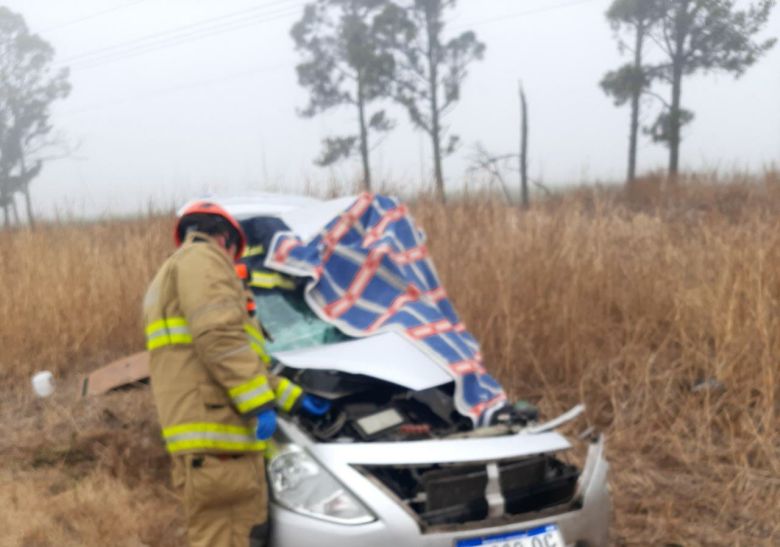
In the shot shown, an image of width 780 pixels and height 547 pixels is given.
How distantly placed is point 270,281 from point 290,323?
0.26 metres

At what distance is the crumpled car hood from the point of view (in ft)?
12.1

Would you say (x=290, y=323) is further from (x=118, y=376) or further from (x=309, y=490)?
(x=118, y=376)

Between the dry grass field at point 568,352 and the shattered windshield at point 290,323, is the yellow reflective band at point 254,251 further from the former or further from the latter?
the dry grass field at point 568,352

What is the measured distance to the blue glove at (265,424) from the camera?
10.9ft

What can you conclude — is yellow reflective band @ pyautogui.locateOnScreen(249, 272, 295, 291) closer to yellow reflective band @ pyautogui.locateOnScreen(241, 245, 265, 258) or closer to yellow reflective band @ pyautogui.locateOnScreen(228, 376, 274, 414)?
yellow reflective band @ pyautogui.locateOnScreen(241, 245, 265, 258)

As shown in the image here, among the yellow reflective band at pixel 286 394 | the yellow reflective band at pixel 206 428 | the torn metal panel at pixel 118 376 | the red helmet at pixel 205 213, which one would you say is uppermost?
the red helmet at pixel 205 213

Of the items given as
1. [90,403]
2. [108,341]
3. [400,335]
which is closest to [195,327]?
[400,335]

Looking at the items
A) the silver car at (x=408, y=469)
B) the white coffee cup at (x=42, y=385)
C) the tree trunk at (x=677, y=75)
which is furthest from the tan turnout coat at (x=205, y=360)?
the tree trunk at (x=677, y=75)

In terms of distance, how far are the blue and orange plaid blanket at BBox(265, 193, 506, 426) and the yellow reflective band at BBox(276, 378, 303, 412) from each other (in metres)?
0.73

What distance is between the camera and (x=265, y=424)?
11.0 ft

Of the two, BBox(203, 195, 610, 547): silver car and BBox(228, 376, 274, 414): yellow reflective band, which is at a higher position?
BBox(228, 376, 274, 414): yellow reflective band

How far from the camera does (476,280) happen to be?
7.14 m

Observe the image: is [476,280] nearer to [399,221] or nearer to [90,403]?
[399,221]

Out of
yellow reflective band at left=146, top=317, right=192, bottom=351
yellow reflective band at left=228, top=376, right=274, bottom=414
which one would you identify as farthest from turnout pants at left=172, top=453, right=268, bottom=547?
yellow reflective band at left=146, top=317, right=192, bottom=351
